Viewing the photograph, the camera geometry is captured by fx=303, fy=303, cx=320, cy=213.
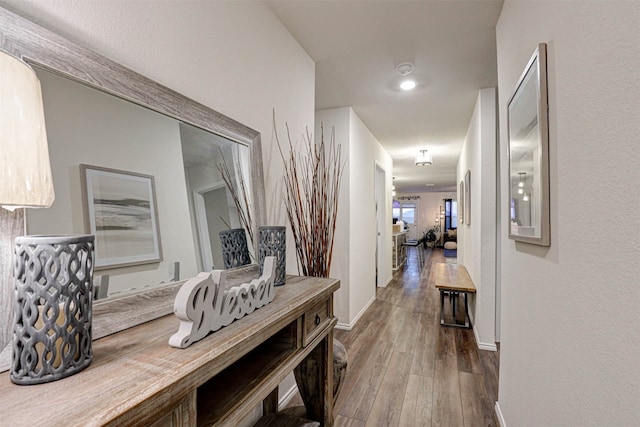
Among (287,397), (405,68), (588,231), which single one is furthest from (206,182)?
(405,68)

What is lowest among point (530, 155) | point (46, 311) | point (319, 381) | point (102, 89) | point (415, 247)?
point (415, 247)

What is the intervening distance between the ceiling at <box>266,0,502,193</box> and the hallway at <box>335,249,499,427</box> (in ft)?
8.07

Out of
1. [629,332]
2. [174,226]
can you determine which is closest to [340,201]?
[174,226]

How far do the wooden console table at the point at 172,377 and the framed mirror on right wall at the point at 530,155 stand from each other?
94cm

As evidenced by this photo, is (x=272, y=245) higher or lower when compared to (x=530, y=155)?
lower

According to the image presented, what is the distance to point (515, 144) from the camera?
1503 millimetres

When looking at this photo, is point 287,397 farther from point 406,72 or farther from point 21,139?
point 406,72

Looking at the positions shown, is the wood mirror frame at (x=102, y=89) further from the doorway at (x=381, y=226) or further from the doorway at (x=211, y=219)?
the doorway at (x=381, y=226)

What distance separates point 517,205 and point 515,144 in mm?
306

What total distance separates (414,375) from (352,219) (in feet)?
5.37

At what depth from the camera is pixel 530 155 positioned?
126 cm

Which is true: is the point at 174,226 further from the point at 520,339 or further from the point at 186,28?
the point at 520,339

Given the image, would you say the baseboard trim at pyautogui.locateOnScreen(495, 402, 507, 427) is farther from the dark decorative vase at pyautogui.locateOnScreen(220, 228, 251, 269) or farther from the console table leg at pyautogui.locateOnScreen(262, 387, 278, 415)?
the dark decorative vase at pyautogui.locateOnScreen(220, 228, 251, 269)

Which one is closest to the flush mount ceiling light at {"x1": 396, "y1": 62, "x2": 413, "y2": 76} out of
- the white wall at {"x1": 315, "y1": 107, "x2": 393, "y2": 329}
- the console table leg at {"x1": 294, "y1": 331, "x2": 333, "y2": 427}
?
the white wall at {"x1": 315, "y1": 107, "x2": 393, "y2": 329}
